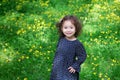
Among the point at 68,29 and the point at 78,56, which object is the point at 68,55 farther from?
the point at 68,29

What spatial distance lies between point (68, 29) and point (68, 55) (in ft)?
1.29

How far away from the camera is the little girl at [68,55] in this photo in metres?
5.02

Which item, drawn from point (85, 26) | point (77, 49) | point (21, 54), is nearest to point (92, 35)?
point (85, 26)

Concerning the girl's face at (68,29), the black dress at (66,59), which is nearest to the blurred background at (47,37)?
the black dress at (66,59)

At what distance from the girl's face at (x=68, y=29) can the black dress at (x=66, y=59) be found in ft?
0.35

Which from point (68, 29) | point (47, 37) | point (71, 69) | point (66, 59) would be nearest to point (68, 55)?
point (66, 59)

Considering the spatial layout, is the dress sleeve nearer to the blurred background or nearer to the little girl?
the little girl

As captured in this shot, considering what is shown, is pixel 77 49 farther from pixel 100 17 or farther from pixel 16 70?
pixel 100 17

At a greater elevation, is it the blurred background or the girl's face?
the girl's face

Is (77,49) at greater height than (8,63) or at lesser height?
greater

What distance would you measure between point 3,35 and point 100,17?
286 cm

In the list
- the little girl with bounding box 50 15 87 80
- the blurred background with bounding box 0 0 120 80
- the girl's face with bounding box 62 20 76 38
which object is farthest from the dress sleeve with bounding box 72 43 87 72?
the blurred background with bounding box 0 0 120 80

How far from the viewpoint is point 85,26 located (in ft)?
29.7

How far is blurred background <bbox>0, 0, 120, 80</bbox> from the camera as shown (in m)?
Result: 6.92
